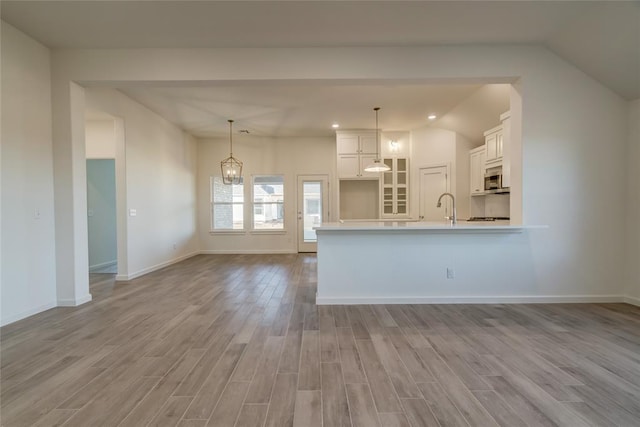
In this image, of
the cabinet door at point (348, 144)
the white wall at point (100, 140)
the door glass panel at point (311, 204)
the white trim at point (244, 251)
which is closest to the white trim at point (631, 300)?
the cabinet door at point (348, 144)

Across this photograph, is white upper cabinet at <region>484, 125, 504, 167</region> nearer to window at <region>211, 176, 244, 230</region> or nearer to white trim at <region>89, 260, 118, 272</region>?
window at <region>211, 176, 244, 230</region>

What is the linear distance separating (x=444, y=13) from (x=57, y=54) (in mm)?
4352

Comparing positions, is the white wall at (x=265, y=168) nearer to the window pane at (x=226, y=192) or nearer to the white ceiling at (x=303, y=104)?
the window pane at (x=226, y=192)

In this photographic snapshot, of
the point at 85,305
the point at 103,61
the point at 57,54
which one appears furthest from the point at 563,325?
the point at 57,54

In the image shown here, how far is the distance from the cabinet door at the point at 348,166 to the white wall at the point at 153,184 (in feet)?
12.1

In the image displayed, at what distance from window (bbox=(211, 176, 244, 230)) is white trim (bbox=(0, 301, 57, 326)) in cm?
427

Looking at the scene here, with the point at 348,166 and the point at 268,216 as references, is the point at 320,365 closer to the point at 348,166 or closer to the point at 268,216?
the point at 348,166

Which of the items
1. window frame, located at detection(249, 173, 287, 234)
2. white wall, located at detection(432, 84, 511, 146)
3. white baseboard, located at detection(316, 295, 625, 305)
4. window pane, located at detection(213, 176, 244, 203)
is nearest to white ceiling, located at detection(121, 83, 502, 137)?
white wall, located at detection(432, 84, 511, 146)

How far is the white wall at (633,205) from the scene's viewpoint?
3262mm

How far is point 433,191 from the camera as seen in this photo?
630cm

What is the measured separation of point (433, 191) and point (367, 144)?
1.84 meters

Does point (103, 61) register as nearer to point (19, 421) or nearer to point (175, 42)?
point (175, 42)

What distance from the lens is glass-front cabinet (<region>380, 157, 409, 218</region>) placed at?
6.64m

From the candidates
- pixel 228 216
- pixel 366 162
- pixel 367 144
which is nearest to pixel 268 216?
pixel 228 216
